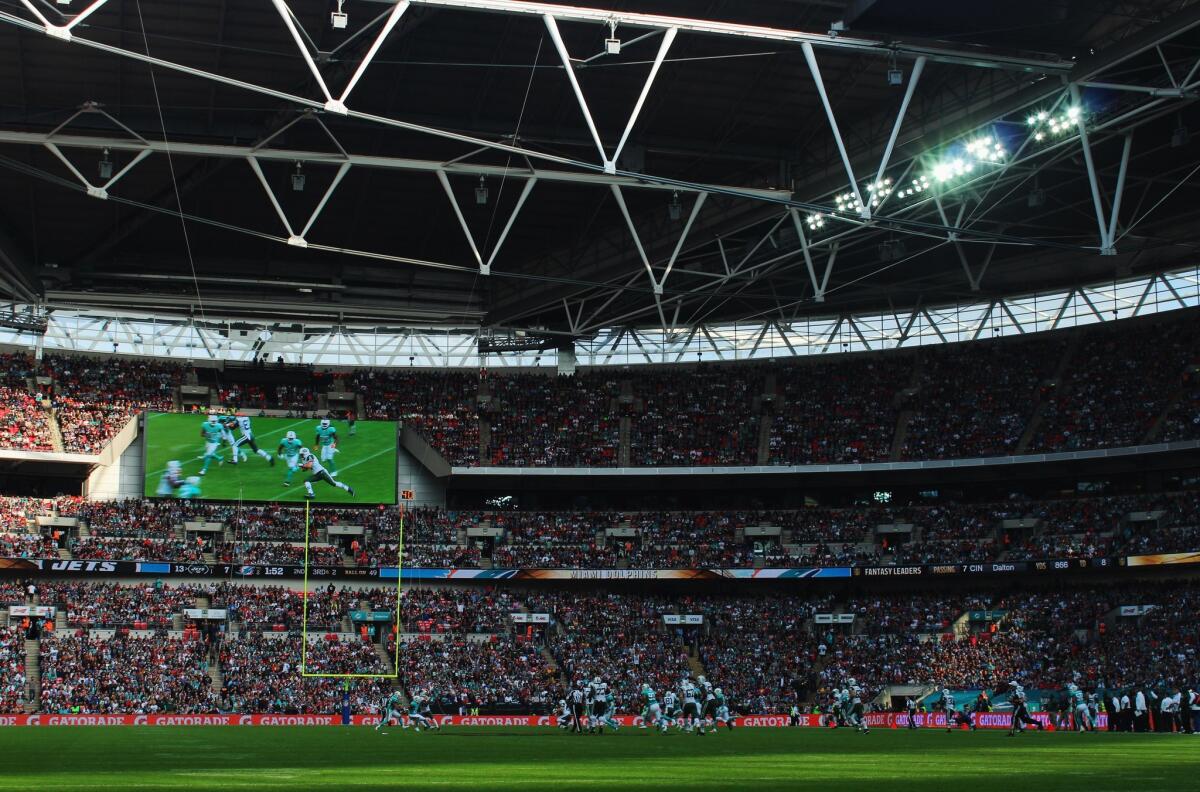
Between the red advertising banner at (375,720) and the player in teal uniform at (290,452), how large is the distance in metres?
14.0

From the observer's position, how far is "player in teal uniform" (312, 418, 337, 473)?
2242 inches

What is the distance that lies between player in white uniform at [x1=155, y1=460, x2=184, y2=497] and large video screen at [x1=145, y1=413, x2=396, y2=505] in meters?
0.04

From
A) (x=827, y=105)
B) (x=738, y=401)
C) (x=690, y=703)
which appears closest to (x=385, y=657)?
(x=738, y=401)

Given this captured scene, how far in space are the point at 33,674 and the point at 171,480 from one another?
439 inches

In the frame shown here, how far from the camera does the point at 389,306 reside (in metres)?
54.4

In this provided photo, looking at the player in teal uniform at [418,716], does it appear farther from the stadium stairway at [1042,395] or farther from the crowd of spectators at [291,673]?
the stadium stairway at [1042,395]

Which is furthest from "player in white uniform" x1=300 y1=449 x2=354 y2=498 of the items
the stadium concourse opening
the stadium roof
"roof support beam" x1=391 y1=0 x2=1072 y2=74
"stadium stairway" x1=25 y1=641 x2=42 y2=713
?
"roof support beam" x1=391 y1=0 x2=1072 y2=74

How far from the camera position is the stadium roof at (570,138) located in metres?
29.7

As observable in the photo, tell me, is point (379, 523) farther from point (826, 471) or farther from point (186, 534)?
point (826, 471)

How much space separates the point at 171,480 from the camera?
55.3 m

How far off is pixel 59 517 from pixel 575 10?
121 feet

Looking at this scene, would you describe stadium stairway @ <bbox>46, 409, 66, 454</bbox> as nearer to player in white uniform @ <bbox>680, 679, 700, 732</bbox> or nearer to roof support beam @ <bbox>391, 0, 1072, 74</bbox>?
player in white uniform @ <bbox>680, 679, 700, 732</bbox>

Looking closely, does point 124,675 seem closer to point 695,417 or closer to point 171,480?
point 171,480

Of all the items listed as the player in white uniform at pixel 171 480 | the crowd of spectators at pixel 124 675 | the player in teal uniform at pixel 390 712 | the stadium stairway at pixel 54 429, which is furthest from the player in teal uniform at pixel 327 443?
the player in teal uniform at pixel 390 712
